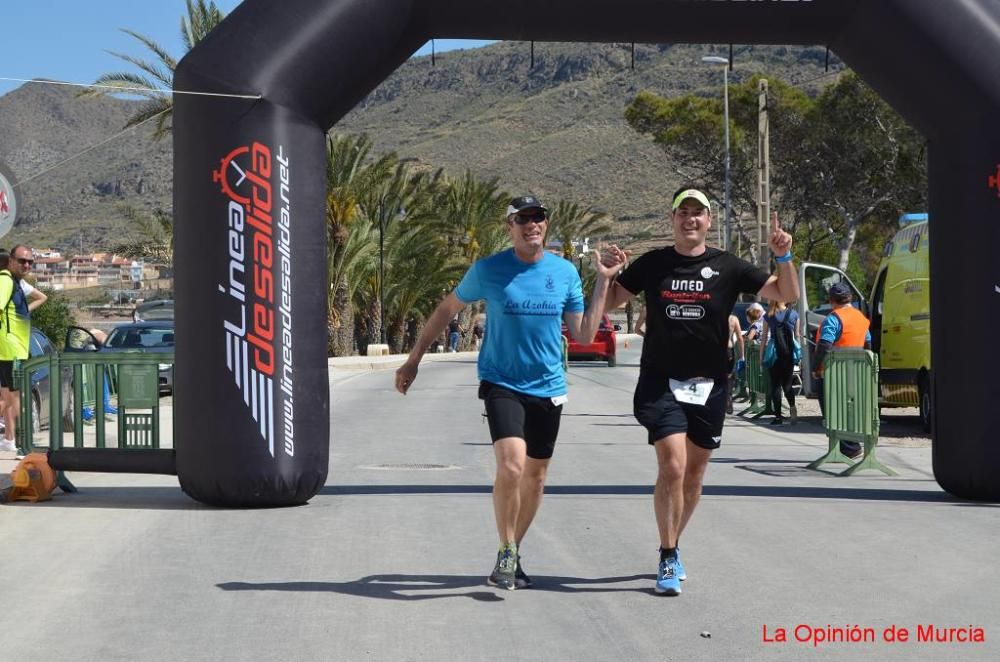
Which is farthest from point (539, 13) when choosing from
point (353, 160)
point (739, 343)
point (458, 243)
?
point (458, 243)

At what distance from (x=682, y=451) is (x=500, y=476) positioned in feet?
2.94

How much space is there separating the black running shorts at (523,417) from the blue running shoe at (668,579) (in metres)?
0.78

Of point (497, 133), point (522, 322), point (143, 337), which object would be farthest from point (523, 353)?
point (497, 133)

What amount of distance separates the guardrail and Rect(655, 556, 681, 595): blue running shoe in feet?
14.8

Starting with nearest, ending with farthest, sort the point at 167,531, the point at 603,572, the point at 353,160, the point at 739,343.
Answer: the point at 603,572 < the point at 167,531 < the point at 739,343 < the point at 353,160

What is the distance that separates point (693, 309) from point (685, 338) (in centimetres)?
15

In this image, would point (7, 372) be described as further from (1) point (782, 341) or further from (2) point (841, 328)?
(1) point (782, 341)

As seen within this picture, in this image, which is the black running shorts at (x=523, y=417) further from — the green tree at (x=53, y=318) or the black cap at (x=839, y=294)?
the green tree at (x=53, y=318)

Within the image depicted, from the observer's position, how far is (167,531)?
892 centimetres

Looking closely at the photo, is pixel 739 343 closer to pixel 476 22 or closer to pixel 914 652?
pixel 476 22

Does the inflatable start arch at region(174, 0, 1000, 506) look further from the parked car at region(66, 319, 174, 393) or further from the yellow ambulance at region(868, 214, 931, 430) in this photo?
the parked car at region(66, 319, 174, 393)

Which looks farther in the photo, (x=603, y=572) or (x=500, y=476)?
(x=603, y=572)

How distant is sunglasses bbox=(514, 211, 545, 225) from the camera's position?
701 cm

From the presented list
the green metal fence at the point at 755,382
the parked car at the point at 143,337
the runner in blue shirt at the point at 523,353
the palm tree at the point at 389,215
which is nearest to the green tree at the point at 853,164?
the palm tree at the point at 389,215
